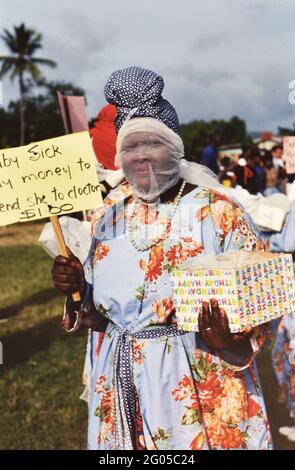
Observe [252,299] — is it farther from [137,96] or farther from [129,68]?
[129,68]

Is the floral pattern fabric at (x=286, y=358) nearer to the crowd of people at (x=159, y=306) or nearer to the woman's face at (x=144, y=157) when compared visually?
the crowd of people at (x=159, y=306)

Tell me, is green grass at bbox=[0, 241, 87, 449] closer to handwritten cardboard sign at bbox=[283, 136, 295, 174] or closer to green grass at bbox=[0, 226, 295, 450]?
green grass at bbox=[0, 226, 295, 450]

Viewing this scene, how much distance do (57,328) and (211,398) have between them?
17.4 feet

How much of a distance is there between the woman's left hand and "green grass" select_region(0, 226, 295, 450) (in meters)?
2.42

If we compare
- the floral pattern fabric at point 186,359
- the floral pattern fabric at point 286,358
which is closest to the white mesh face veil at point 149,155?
the floral pattern fabric at point 186,359

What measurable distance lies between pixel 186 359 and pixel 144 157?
0.71 m

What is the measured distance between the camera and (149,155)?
2160 millimetres

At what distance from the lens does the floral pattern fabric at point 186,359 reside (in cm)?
220

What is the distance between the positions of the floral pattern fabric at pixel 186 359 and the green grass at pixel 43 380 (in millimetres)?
2107

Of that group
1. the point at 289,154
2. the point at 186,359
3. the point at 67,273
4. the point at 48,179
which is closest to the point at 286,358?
the point at 289,154

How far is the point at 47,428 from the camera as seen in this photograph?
448 cm

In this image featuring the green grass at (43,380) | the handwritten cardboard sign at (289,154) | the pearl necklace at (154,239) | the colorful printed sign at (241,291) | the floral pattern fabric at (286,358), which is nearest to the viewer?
the colorful printed sign at (241,291)

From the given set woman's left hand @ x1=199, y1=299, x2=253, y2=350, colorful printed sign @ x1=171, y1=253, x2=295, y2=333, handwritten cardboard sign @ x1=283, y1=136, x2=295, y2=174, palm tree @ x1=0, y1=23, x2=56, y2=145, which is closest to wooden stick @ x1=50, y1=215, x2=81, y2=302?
colorful printed sign @ x1=171, y1=253, x2=295, y2=333

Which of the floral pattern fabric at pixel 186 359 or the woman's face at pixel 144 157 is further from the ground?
the woman's face at pixel 144 157
